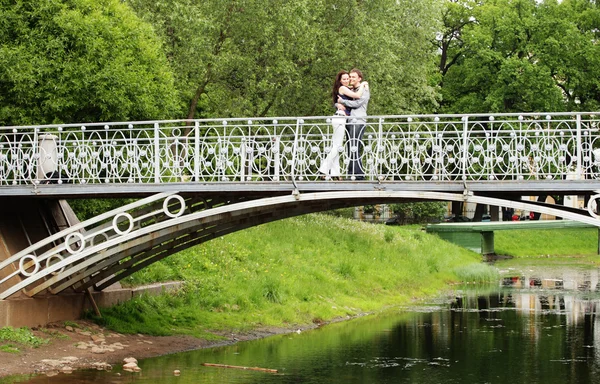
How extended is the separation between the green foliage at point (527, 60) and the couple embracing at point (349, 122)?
3062 cm

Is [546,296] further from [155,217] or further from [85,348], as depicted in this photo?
[85,348]

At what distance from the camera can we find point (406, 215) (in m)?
54.1

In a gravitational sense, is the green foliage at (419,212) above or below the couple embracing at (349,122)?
below

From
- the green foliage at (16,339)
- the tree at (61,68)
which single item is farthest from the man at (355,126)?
the tree at (61,68)

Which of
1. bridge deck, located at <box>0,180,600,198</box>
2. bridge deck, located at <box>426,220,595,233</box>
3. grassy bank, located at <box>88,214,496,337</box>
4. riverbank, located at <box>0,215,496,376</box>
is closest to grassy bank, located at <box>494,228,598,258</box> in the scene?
bridge deck, located at <box>426,220,595,233</box>

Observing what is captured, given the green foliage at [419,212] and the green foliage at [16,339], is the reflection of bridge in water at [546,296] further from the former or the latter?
the green foliage at [419,212]

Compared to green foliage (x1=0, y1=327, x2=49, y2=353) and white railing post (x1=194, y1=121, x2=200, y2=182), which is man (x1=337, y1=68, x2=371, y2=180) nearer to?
white railing post (x1=194, y1=121, x2=200, y2=182)

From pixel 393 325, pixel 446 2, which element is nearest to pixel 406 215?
pixel 446 2

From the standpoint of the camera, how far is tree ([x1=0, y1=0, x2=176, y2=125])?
20.8m

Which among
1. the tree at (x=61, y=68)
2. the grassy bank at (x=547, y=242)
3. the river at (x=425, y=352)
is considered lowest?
the river at (x=425, y=352)

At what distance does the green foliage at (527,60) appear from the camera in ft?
152

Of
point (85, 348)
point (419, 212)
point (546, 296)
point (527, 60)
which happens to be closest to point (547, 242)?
point (419, 212)

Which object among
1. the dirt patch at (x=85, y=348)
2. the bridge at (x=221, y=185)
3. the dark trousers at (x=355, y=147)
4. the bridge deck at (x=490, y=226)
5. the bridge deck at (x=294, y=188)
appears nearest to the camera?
the bridge deck at (x=294, y=188)

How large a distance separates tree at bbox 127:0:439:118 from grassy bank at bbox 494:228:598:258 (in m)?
15.4
